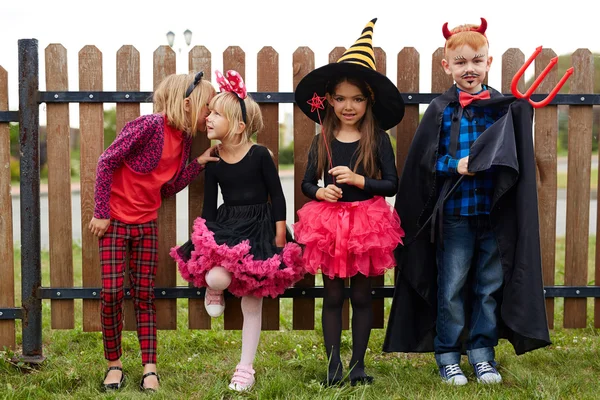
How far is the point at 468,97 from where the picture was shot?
343 centimetres

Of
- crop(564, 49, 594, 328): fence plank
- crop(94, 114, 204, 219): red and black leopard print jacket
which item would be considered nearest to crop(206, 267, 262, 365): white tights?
crop(94, 114, 204, 219): red and black leopard print jacket

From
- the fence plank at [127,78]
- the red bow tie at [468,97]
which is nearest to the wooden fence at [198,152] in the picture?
the fence plank at [127,78]

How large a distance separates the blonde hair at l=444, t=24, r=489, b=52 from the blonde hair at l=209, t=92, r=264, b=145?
1.10m

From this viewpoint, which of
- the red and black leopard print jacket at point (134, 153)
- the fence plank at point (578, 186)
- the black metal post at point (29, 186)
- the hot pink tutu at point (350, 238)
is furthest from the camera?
the fence plank at point (578, 186)

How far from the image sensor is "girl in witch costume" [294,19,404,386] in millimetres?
3369

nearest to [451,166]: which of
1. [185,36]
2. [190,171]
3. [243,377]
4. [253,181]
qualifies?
[253,181]

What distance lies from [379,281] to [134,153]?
1.67 metres

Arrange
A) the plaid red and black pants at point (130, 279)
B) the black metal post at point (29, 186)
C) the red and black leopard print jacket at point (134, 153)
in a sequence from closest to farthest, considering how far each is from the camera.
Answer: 1. the red and black leopard print jacket at point (134, 153)
2. the plaid red and black pants at point (130, 279)
3. the black metal post at point (29, 186)

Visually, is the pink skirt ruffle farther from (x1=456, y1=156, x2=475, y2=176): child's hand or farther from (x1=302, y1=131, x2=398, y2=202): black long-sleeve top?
(x1=456, y1=156, x2=475, y2=176): child's hand

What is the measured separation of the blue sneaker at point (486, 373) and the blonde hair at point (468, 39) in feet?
5.63

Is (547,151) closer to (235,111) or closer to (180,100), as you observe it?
(235,111)

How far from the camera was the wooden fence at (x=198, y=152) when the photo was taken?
392 cm

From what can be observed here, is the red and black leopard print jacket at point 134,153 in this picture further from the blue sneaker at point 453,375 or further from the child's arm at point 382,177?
the blue sneaker at point 453,375

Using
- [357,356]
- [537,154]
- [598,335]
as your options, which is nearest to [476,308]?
[357,356]
